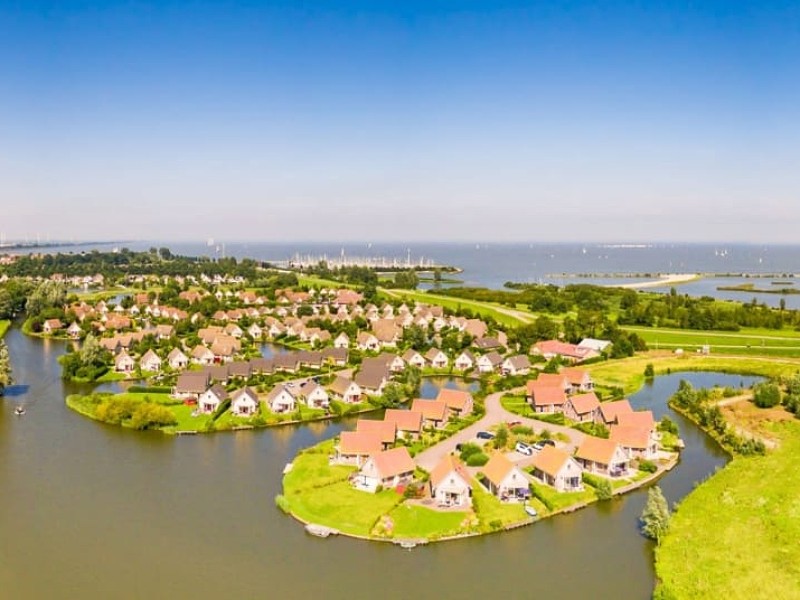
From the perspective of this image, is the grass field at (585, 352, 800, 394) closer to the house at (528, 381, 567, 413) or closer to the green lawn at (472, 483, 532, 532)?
the house at (528, 381, 567, 413)

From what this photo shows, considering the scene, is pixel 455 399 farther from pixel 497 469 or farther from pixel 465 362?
pixel 465 362

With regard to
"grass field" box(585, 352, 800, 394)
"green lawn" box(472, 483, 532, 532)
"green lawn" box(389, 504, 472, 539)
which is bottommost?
"green lawn" box(389, 504, 472, 539)

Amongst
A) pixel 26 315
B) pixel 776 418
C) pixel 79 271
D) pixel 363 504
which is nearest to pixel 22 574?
pixel 363 504

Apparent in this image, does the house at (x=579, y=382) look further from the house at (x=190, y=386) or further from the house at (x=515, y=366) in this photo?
the house at (x=190, y=386)

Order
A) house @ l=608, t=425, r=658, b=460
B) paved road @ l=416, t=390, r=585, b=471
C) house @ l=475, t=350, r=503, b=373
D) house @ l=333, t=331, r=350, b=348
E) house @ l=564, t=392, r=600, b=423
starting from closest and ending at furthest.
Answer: paved road @ l=416, t=390, r=585, b=471 → house @ l=608, t=425, r=658, b=460 → house @ l=564, t=392, r=600, b=423 → house @ l=475, t=350, r=503, b=373 → house @ l=333, t=331, r=350, b=348

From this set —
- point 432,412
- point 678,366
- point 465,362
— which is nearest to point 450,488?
point 432,412

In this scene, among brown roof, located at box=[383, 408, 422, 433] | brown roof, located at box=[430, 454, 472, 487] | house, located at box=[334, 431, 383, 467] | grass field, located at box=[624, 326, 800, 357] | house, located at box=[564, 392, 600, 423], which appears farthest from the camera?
grass field, located at box=[624, 326, 800, 357]

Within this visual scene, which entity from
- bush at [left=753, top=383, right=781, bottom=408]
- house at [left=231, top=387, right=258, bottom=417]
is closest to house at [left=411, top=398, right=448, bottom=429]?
house at [left=231, top=387, right=258, bottom=417]
